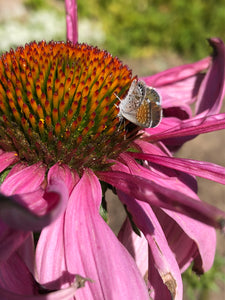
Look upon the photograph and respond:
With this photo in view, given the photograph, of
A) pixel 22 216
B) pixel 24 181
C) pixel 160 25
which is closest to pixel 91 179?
pixel 24 181

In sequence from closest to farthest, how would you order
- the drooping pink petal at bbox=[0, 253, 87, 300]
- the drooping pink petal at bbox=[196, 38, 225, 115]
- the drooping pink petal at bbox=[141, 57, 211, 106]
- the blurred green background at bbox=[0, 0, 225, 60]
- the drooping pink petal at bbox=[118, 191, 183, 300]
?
the drooping pink petal at bbox=[0, 253, 87, 300], the drooping pink petal at bbox=[118, 191, 183, 300], the drooping pink petal at bbox=[196, 38, 225, 115], the drooping pink petal at bbox=[141, 57, 211, 106], the blurred green background at bbox=[0, 0, 225, 60]

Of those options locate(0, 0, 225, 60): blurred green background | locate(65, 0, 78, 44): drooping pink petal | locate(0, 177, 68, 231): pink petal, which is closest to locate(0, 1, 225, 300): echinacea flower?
locate(0, 177, 68, 231): pink petal

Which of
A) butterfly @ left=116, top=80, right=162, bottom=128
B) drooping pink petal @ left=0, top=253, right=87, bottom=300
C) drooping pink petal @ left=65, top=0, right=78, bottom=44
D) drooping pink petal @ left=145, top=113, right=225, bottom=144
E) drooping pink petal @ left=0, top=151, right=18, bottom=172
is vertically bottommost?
drooping pink petal @ left=0, top=253, right=87, bottom=300

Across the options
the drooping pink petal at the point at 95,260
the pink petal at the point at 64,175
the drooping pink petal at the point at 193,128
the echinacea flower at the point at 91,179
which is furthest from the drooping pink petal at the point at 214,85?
the drooping pink petal at the point at 95,260

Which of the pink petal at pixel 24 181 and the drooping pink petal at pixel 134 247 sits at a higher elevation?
the pink petal at pixel 24 181

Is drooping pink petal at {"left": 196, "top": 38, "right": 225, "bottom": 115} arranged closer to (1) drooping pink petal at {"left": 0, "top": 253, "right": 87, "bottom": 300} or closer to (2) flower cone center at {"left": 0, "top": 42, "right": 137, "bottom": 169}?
(2) flower cone center at {"left": 0, "top": 42, "right": 137, "bottom": 169}

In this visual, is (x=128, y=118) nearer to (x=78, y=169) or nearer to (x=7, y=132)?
(x=78, y=169)

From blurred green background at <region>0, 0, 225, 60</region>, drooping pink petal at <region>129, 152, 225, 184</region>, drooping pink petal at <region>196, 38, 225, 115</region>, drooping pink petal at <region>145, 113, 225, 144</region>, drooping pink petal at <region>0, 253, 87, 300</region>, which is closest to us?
drooping pink petal at <region>0, 253, 87, 300</region>

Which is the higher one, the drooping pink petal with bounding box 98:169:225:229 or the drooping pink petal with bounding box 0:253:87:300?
the drooping pink petal with bounding box 98:169:225:229

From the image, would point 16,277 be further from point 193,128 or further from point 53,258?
point 193,128

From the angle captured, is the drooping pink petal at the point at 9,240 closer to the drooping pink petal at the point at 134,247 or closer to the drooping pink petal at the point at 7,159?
the drooping pink petal at the point at 7,159
